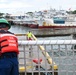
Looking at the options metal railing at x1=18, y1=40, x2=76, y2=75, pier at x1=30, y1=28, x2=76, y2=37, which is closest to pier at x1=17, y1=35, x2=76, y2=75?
metal railing at x1=18, y1=40, x2=76, y2=75

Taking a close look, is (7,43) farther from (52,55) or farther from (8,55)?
(52,55)

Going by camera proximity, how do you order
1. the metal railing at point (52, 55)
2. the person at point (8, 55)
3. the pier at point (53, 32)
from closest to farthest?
the person at point (8, 55) → the metal railing at point (52, 55) → the pier at point (53, 32)

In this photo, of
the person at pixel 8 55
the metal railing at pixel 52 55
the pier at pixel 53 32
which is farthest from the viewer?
the pier at pixel 53 32

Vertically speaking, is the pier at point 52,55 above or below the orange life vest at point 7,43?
below

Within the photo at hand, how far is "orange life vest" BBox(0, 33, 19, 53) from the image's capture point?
423 centimetres

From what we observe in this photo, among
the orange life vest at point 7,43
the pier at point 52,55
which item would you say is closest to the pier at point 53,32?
the pier at point 52,55

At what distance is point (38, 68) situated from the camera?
5.50 m

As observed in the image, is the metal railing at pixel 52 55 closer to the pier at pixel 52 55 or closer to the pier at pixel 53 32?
the pier at pixel 52 55

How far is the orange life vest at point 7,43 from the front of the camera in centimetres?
423

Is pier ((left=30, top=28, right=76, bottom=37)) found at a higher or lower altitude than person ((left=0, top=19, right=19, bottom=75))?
lower

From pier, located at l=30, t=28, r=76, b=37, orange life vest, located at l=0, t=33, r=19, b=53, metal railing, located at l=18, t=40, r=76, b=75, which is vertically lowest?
pier, located at l=30, t=28, r=76, b=37

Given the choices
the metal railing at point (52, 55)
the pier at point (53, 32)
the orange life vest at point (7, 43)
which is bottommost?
the pier at point (53, 32)

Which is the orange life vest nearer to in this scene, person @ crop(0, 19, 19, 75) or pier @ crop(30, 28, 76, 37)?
person @ crop(0, 19, 19, 75)

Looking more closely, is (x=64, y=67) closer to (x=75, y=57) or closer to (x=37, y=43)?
(x=75, y=57)
